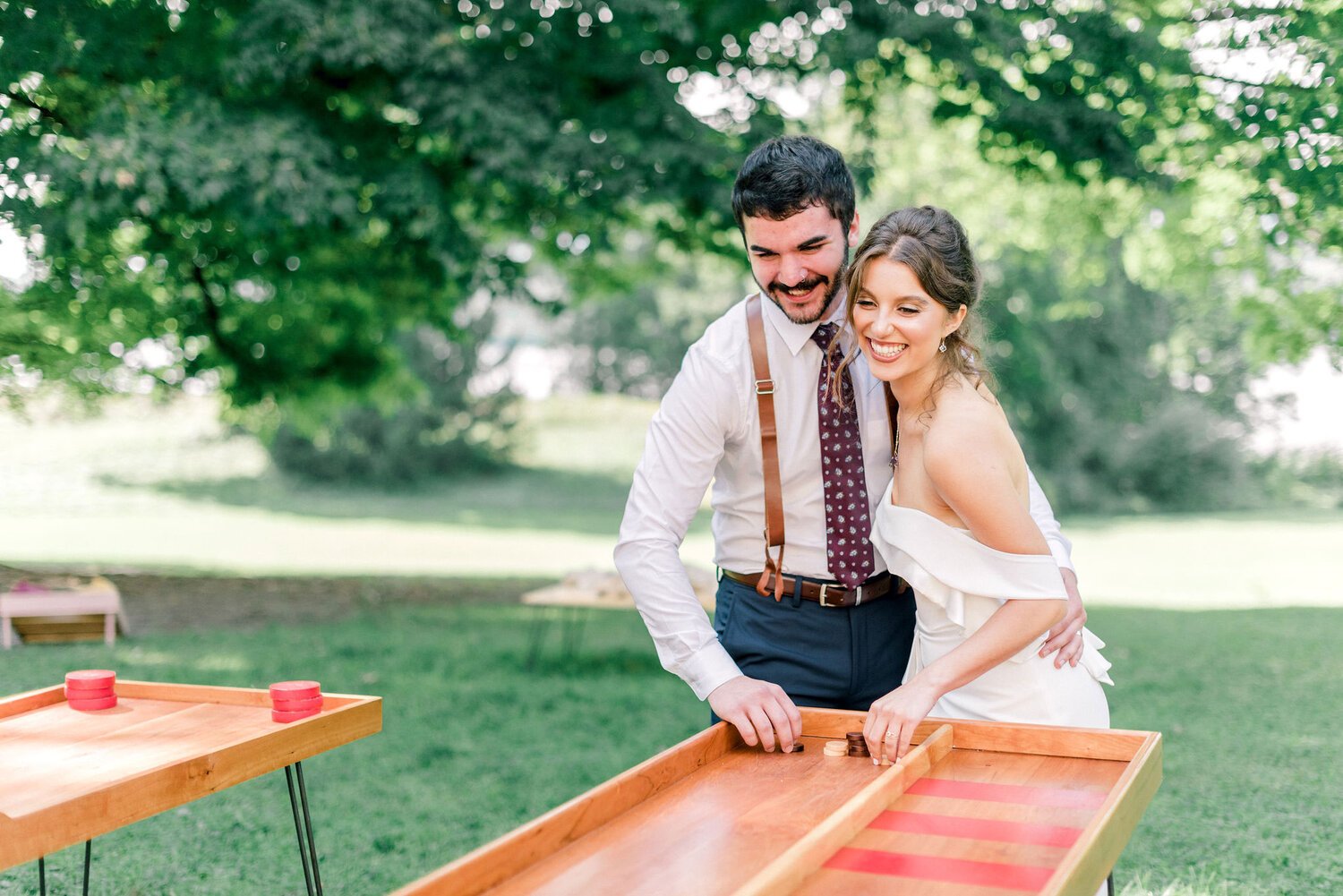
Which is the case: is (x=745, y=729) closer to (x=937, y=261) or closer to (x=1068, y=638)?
(x=1068, y=638)

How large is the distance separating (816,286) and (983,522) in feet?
2.29

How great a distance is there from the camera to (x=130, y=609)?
11.0m

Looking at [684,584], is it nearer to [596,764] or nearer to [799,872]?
[799,872]

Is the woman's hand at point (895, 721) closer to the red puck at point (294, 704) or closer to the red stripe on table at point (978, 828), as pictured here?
the red stripe on table at point (978, 828)

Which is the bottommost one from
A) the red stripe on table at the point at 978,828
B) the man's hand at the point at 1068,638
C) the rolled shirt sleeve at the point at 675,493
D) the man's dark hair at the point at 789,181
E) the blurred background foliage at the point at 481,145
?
the red stripe on table at the point at 978,828

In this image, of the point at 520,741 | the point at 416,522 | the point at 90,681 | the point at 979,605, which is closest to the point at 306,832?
the point at 90,681

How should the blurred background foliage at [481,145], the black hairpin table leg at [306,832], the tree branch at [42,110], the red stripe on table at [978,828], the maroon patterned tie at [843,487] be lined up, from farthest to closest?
the blurred background foliage at [481,145] < the tree branch at [42,110] < the black hairpin table leg at [306,832] < the maroon patterned tie at [843,487] < the red stripe on table at [978,828]

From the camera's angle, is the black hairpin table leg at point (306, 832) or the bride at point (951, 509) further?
the black hairpin table leg at point (306, 832)

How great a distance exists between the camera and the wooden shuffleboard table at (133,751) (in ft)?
7.26

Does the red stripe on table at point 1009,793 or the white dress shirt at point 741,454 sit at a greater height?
the white dress shirt at point 741,454

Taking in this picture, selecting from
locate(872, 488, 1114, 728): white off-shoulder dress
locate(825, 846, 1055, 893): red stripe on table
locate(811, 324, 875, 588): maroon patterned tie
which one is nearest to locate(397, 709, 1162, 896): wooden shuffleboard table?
locate(825, 846, 1055, 893): red stripe on table

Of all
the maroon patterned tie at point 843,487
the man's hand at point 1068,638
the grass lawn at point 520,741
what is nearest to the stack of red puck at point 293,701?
the maroon patterned tie at point 843,487

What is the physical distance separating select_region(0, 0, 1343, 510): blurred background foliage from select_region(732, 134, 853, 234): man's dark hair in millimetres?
5909

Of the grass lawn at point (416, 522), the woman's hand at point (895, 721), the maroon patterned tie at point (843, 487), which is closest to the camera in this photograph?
the woman's hand at point (895, 721)
